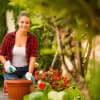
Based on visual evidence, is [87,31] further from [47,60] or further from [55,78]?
[47,60]

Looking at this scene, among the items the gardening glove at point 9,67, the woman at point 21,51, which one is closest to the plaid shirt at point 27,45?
the woman at point 21,51

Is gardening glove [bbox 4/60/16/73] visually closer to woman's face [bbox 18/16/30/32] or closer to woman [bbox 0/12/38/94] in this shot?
woman [bbox 0/12/38/94]

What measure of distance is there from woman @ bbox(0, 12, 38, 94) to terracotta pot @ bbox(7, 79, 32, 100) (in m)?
0.09

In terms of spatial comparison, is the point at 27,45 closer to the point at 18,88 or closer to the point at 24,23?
the point at 24,23

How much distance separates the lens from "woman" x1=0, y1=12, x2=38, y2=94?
645cm

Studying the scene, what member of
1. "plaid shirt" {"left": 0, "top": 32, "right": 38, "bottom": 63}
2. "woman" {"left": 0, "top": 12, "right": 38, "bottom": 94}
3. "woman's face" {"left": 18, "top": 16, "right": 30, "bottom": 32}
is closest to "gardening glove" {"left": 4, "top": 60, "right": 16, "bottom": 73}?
"woman" {"left": 0, "top": 12, "right": 38, "bottom": 94}

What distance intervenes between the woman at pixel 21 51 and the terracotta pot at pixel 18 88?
0.31ft

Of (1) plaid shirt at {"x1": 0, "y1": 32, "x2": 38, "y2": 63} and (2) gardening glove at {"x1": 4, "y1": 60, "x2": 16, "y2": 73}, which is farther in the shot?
(1) plaid shirt at {"x1": 0, "y1": 32, "x2": 38, "y2": 63}

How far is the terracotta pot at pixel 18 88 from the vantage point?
21.2ft

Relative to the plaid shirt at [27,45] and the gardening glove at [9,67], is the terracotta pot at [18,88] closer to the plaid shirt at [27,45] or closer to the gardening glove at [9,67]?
the gardening glove at [9,67]

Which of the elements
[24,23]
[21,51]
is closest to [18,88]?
[21,51]

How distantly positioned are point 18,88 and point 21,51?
501 millimetres

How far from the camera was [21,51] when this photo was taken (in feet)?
21.2

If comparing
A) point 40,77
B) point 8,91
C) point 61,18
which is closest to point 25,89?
point 8,91
